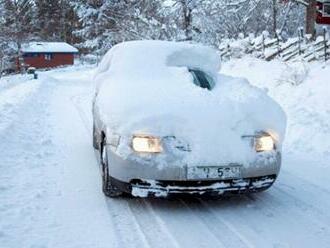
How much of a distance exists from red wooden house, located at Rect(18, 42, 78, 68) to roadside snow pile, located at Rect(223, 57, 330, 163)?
5596 cm

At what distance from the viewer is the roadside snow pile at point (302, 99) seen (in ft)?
29.1

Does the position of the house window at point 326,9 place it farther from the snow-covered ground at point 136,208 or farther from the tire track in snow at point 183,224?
the tire track in snow at point 183,224

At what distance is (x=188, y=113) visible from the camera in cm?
544

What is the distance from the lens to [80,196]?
5.84m

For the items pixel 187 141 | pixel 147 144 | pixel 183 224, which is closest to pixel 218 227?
pixel 183 224

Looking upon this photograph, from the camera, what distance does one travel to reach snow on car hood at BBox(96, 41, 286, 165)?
5.22 metres

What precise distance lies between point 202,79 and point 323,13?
6.44 ft

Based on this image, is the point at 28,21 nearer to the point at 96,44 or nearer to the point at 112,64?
the point at 96,44

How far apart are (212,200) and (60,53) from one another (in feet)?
224

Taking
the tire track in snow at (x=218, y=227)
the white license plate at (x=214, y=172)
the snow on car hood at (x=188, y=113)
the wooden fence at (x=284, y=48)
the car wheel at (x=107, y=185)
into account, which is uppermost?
the wooden fence at (x=284, y=48)

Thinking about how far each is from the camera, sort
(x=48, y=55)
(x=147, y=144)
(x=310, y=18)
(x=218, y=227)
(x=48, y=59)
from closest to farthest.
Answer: (x=218, y=227), (x=147, y=144), (x=310, y=18), (x=48, y=55), (x=48, y=59)

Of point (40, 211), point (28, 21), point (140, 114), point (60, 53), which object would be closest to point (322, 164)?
point (140, 114)

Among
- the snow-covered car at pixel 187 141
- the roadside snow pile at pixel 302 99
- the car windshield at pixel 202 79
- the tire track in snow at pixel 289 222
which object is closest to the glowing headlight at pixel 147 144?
the snow-covered car at pixel 187 141

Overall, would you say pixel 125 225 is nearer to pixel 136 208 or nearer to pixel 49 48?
pixel 136 208
